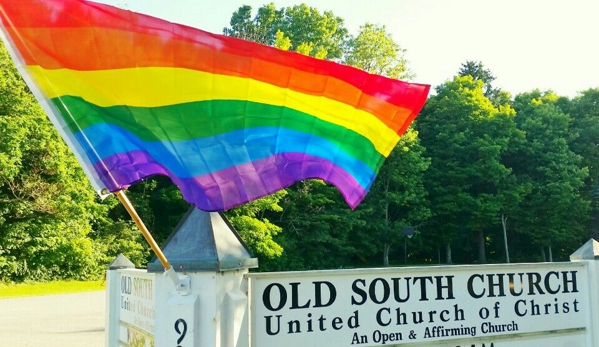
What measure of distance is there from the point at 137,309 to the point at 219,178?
147 cm

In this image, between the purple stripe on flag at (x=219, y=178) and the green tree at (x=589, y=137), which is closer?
the purple stripe on flag at (x=219, y=178)

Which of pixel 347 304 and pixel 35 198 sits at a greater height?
pixel 35 198

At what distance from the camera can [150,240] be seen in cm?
327

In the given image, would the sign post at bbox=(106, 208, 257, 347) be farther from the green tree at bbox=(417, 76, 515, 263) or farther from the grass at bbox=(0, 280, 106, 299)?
the green tree at bbox=(417, 76, 515, 263)

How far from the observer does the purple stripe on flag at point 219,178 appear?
3.36m

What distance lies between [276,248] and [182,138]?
2812 cm

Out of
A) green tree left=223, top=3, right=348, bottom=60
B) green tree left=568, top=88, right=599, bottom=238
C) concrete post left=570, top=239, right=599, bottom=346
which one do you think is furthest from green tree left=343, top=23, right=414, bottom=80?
A: concrete post left=570, top=239, right=599, bottom=346

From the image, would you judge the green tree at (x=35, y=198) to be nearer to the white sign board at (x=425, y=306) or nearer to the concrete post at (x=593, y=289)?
the white sign board at (x=425, y=306)

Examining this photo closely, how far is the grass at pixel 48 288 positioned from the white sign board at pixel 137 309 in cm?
2144

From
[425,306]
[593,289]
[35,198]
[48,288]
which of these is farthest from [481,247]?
[425,306]

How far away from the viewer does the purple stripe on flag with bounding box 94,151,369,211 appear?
3359 mm

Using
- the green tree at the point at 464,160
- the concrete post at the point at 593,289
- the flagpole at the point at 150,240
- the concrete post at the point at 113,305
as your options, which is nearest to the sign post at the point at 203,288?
the flagpole at the point at 150,240

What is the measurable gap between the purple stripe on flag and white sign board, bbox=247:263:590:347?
0.61 meters

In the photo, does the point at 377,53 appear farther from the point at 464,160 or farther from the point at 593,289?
the point at 593,289
